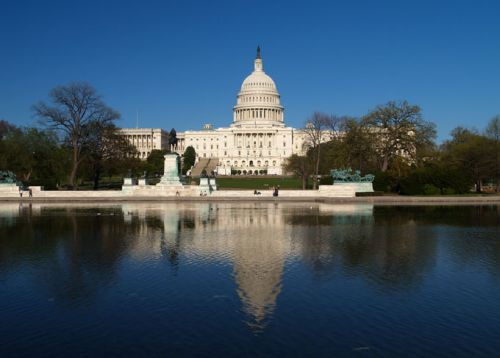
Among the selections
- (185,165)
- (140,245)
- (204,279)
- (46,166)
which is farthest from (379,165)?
(185,165)

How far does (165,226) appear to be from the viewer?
23547mm

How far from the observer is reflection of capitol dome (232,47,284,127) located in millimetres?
154250

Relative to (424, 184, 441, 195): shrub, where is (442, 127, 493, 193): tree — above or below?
above

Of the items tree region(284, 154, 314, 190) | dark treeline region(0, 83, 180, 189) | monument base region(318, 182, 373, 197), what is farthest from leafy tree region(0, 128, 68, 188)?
monument base region(318, 182, 373, 197)

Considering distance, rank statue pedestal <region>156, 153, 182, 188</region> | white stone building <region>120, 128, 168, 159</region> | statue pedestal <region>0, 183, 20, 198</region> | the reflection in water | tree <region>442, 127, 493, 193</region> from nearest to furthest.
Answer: the reflection in water, statue pedestal <region>0, 183, 20, 198</region>, statue pedestal <region>156, 153, 182, 188</region>, tree <region>442, 127, 493, 193</region>, white stone building <region>120, 128, 168, 159</region>

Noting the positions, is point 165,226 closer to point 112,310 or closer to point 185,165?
point 112,310

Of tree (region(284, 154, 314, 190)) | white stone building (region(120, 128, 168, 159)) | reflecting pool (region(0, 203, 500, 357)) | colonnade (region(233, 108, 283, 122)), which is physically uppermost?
colonnade (region(233, 108, 283, 122))

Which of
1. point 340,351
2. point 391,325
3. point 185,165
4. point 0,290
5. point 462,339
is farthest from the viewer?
point 185,165

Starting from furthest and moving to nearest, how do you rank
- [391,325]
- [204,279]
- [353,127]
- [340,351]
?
[353,127], [204,279], [391,325], [340,351]

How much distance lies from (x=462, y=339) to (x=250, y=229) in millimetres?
13582

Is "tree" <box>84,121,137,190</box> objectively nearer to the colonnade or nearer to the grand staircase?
the grand staircase

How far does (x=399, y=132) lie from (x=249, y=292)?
4378 centimetres

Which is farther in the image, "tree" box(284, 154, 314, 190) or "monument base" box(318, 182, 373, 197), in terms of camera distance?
"tree" box(284, 154, 314, 190)

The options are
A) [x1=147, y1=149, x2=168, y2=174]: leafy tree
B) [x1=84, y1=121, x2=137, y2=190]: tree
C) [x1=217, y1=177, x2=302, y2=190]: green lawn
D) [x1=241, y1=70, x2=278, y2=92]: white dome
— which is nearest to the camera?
[x1=84, y1=121, x2=137, y2=190]: tree
